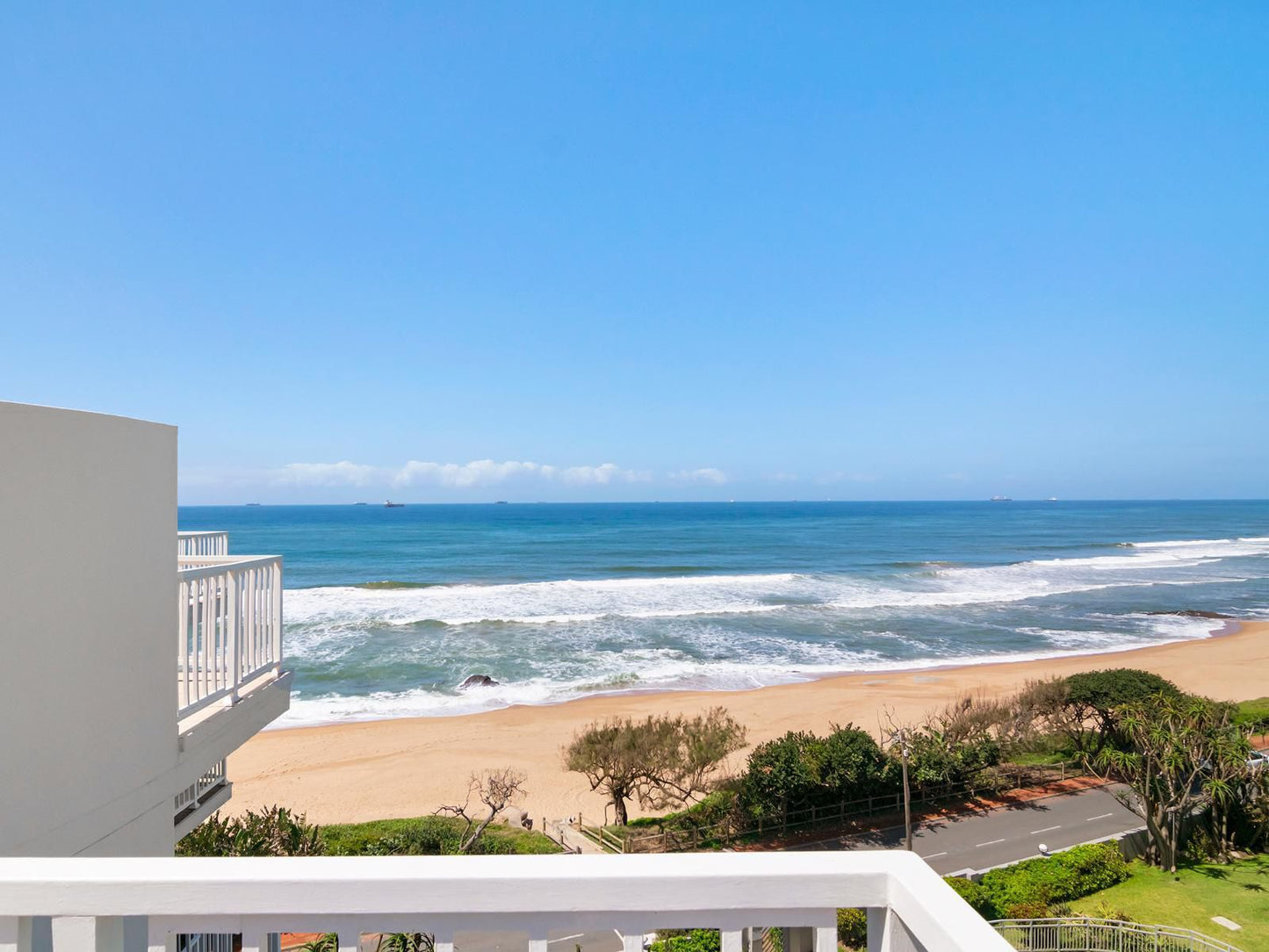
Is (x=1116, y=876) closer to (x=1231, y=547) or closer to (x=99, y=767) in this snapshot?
(x=99, y=767)

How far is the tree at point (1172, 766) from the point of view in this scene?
11.9 meters

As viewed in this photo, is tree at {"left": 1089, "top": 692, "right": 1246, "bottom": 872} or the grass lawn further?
tree at {"left": 1089, "top": 692, "right": 1246, "bottom": 872}

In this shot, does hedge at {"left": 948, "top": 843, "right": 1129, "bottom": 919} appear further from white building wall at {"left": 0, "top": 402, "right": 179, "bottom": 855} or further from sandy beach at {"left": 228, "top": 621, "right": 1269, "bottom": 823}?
white building wall at {"left": 0, "top": 402, "right": 179, "bottom": 855}

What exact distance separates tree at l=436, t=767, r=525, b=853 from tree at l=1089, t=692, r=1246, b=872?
447 inches

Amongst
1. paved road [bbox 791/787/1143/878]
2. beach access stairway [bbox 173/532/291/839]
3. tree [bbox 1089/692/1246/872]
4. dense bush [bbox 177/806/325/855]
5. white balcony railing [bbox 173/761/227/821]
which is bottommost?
paved road [bbox 791/787/1143/878]

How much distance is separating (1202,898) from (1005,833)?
3.14 meters

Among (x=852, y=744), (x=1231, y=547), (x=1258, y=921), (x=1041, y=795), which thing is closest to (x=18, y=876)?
(x=1258, y=921)

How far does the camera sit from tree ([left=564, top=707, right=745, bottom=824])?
1410 cm

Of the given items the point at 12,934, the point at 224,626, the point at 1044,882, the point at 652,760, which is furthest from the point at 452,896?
the point at 652,760

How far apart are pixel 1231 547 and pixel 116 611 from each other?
8180 cm

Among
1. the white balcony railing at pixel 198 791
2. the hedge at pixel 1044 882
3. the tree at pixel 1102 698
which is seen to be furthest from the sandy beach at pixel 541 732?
the white balcony railing at pixel 198 791

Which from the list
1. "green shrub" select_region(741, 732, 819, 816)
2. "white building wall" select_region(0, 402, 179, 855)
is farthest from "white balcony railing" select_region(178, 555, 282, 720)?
"green shrub" select_region(741, 732, 819, 816)

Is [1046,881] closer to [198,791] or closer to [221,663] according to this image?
[198,791]

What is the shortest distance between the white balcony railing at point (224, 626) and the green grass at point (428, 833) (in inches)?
314
